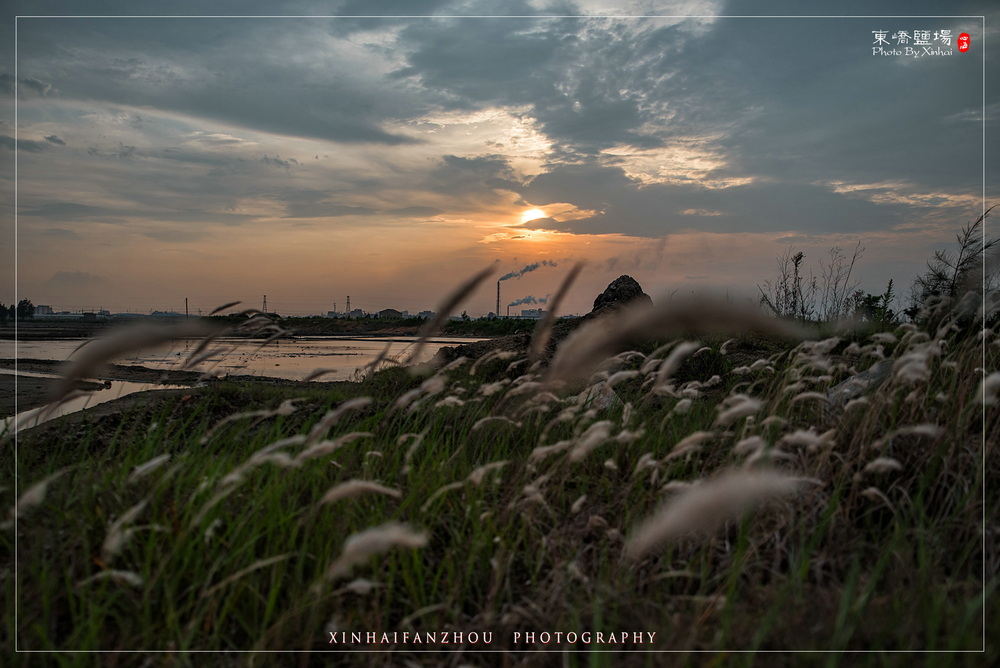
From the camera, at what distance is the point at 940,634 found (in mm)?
1494

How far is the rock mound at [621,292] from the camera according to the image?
9.98 m

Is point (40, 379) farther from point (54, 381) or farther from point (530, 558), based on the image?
point (530, 558)

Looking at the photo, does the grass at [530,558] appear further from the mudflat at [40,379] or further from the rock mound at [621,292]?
the rock mound at [621,292]

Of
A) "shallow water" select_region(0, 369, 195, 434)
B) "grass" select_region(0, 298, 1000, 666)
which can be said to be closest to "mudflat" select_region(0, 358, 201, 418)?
"shallow water" select_region(0, 369, 195, 434)

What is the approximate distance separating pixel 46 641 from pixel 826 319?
8.44 metres

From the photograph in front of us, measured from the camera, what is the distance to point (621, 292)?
10102 mm

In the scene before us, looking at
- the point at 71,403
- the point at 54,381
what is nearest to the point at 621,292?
the point at 71,403

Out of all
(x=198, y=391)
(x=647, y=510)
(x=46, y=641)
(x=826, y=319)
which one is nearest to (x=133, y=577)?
(x=46, y=641)

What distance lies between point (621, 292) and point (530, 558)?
850 cm

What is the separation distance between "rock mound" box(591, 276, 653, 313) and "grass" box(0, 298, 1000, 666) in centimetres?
720

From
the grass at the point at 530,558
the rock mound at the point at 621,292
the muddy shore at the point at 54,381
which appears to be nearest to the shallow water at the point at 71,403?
the muddy shore at the point at 54,381

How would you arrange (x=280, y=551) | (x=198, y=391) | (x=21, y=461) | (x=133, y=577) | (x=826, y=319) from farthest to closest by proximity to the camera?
(x=826, y=319), (x=198, y=391), (x=21, y=461), (x=280, y=551), (x=133, y=577)

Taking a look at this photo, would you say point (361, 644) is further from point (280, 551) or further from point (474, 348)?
point (474, 348)

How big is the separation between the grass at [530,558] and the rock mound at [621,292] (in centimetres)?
720
